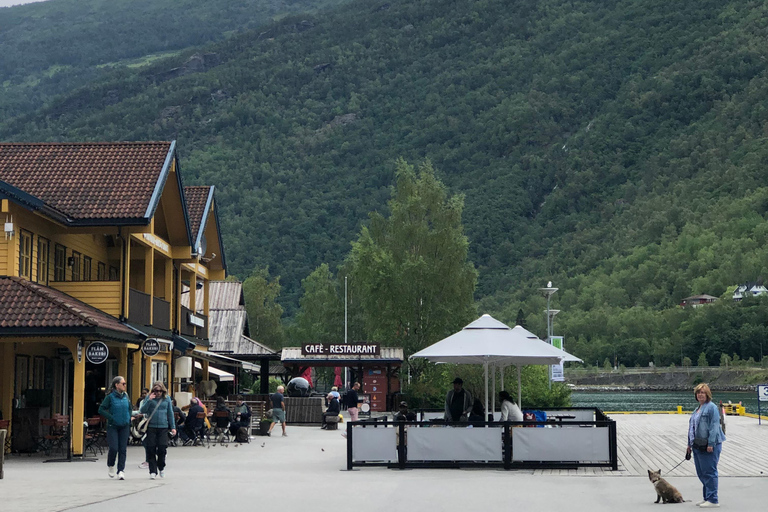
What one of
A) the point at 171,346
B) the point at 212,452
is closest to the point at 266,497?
the point at 212,452

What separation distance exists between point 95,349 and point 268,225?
154m

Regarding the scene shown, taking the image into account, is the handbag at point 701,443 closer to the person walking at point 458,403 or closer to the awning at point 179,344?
the person walking at point 458,403

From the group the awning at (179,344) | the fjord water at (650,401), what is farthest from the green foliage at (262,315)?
the awning at (179,344)

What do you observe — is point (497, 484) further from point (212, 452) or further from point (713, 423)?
point (212, 452)

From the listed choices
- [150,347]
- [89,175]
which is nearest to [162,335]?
[150,347]

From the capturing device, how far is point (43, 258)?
27.1 meters

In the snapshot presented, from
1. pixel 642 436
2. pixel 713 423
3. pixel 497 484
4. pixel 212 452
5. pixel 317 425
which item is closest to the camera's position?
pixel 713 423

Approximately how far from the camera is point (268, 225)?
17750 centimetres

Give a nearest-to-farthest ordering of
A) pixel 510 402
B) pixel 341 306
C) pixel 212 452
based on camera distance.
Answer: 1. pixel 510 402
2. pixel 212 452
3. pixel 341 306

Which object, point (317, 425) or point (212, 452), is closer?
point (212, 452)

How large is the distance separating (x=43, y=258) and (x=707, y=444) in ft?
56.2

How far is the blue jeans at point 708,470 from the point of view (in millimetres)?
14477

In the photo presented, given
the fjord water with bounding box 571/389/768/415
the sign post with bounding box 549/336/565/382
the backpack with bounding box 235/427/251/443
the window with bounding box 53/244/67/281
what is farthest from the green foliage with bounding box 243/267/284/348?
the window with bounding box 53/244/67/281

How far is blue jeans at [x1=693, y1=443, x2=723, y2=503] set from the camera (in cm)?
1448
